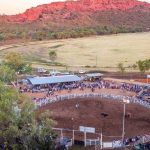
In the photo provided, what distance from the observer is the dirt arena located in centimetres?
3788

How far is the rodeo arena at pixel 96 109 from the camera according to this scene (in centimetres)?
3378

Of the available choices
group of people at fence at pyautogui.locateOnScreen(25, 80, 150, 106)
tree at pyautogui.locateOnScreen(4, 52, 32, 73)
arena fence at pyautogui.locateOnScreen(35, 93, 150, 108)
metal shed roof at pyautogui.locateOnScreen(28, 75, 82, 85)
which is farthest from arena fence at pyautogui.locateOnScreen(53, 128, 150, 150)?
tree at pyautogui.locateOnScreen(4, 52, 32, 73)

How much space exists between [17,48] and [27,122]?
335 feet

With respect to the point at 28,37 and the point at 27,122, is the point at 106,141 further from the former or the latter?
the point at 28,37

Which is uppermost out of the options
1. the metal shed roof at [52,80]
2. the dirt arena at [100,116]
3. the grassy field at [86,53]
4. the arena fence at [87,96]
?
the metal shed roof at [52,80]

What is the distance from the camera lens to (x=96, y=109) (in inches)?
1737

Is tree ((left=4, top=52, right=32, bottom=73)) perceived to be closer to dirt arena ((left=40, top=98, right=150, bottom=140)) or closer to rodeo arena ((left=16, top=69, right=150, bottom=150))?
rodeo arena ((left=16, top=69, right=150, bottom=150))

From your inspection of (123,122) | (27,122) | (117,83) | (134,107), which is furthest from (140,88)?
(27,122)

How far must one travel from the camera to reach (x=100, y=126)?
3866 cm

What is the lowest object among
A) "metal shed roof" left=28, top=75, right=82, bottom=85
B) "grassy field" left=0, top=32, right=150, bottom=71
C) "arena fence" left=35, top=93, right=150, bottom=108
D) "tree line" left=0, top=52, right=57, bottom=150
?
"grassy field" left=0, top=32, right=150, bottom=71

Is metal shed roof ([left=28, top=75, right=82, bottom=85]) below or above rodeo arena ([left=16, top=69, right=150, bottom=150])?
above

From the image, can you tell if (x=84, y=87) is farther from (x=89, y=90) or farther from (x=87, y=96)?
(x=87, y=96)

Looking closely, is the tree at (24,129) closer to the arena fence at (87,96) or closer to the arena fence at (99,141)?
the arena fence at (99,141)

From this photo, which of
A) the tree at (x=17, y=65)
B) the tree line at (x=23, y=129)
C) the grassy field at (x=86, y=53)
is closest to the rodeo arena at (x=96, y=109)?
the tree line at (x=23, y=129)
